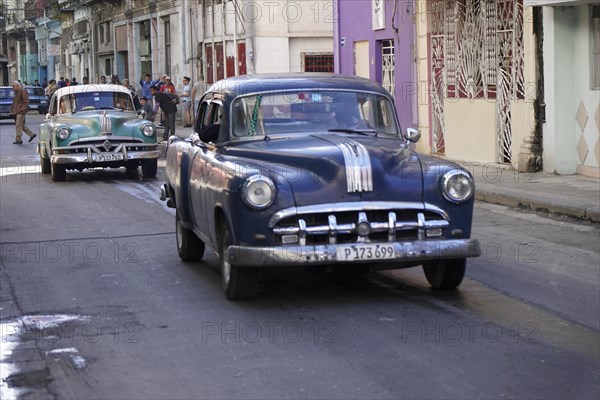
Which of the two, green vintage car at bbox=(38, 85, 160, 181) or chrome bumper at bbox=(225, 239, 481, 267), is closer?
chrome bumper at bbox=(225, 239, 481, 267)

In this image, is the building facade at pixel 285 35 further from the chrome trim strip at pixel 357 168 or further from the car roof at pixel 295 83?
the chrome trim strip at pixel 357 168

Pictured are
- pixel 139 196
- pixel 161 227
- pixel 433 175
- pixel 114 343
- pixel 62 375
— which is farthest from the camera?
pixel 139 196

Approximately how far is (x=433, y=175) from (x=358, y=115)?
4.68 ft

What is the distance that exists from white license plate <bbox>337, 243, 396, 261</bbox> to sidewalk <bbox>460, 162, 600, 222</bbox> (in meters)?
6.24

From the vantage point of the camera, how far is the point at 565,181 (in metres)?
17.6

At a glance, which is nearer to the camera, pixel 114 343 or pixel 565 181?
pixel 114 343

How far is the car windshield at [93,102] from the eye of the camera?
2131 centimetres

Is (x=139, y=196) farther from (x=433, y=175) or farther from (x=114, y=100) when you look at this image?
(x=433, y=175)

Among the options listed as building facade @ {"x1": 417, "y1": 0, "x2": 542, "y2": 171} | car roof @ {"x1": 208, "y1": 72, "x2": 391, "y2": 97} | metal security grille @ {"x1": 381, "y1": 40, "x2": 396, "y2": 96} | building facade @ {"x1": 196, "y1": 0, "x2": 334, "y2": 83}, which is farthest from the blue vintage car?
building facade @ {"x1": 196, "y1": 0, "x2": 334, "y2": 83}

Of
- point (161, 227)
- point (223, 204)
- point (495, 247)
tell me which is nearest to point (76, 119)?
point (161, 227)

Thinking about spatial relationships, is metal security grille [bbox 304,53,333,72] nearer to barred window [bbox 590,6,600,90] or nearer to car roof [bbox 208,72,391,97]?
barred window [bbox 590,6,600,90]

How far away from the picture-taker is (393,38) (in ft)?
85.8

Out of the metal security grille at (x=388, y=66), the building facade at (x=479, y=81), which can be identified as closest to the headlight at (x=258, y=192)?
the building facade at (x=479, y=81)

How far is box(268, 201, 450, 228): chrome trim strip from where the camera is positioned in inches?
324
